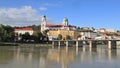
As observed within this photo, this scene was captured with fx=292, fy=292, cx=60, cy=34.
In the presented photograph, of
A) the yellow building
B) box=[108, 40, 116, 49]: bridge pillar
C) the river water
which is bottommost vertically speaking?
the river water

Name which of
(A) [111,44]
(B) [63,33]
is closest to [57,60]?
(A) [111,44]

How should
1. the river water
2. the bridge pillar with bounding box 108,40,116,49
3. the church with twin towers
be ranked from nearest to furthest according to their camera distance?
the river water, the bridge pillar with bounding box 108,40,116,49, the church with twin towers

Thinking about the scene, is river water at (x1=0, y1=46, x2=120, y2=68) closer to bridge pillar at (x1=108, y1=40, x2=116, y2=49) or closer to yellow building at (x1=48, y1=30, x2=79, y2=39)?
bridge pillar at (x1=108, y1=40, x2=116, y2=49)

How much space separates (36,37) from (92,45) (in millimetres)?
21757

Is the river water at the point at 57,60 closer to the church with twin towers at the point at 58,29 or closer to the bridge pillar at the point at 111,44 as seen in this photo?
the bridge pillar at the point at 111,44

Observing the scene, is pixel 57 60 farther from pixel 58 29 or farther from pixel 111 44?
pixel 58 29

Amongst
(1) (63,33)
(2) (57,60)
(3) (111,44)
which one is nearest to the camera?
(2) (57,60)

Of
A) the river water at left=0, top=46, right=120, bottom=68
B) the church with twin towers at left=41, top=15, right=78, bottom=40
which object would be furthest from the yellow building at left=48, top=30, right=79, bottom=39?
the river water at left=0, top=46, right=120, bottom=68

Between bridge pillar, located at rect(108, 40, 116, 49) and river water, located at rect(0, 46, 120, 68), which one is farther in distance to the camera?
bridge pillar, located at rect(108, 40, 116, 49)

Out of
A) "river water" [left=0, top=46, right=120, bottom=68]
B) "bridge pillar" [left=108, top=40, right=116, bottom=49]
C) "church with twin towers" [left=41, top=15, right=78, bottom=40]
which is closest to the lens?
"river water" [left=0, top=46, right=120, bottom=68]

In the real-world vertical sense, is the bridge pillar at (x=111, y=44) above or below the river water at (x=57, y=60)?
above

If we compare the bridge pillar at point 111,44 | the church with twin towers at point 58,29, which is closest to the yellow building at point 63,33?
the church with twin towers at point 58,29

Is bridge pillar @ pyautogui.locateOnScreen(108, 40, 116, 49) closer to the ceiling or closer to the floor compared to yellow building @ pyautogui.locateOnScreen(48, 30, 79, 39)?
closer to the floor

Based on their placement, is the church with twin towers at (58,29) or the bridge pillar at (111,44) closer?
the bridge pillar at (111,44)
